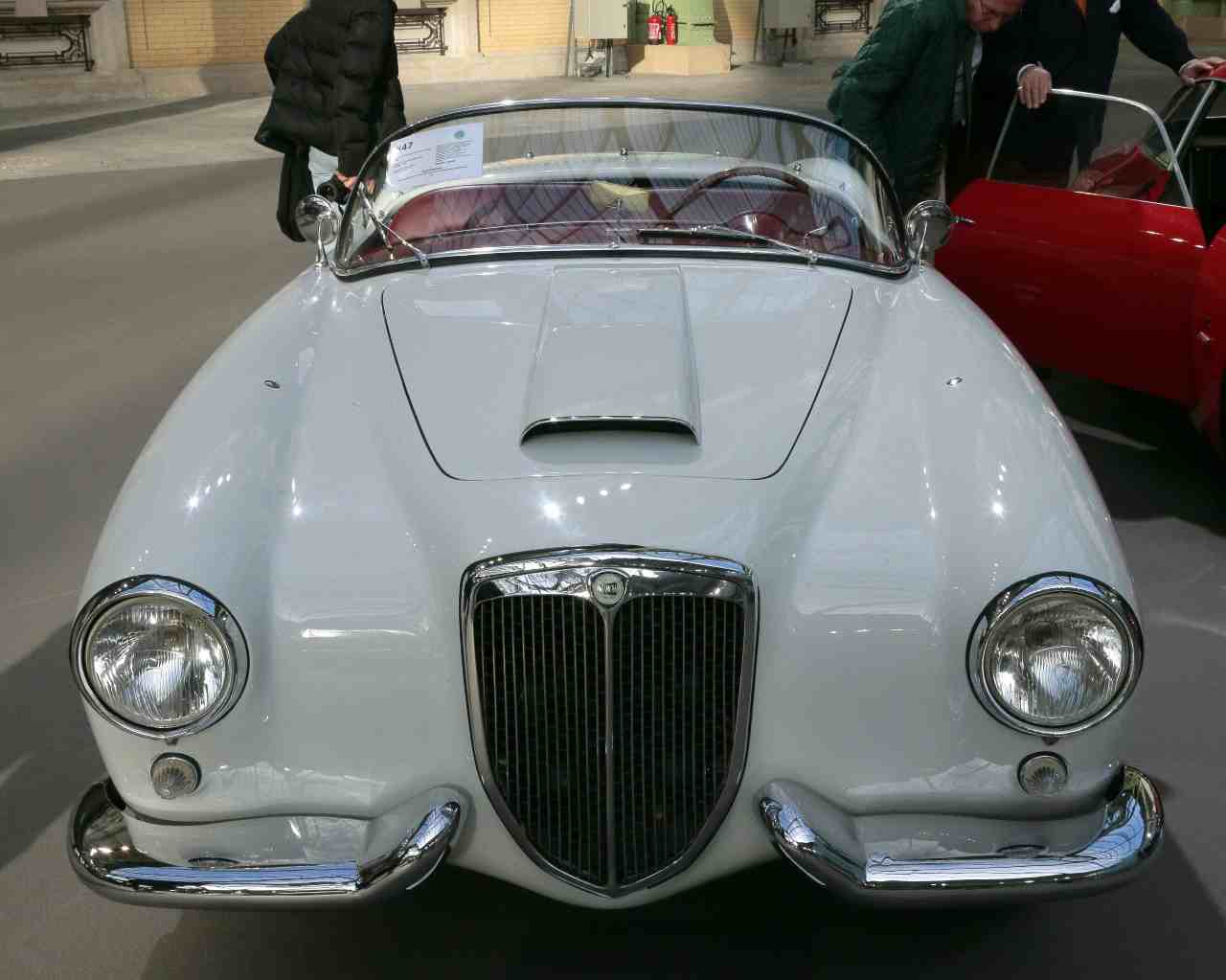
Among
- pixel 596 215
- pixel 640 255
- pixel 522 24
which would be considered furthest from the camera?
pixel 522 24

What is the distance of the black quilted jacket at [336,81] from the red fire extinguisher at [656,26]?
57.0 ft

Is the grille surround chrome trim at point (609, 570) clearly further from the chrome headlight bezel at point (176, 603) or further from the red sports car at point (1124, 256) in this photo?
the red sports car at point (1124, 256)

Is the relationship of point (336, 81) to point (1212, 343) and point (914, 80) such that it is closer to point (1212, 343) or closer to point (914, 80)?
point (914, 80)

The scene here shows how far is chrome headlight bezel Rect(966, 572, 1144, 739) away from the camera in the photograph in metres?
2.14

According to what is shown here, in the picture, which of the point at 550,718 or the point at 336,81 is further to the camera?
the point at 336,81

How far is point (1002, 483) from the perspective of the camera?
2355mm

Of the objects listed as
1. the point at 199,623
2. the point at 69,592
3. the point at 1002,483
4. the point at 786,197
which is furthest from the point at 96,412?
the point at 1002,483

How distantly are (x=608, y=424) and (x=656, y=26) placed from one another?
21654mm

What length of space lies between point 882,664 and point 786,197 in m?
1.65

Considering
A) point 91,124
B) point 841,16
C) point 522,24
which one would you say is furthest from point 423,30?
point 841,16

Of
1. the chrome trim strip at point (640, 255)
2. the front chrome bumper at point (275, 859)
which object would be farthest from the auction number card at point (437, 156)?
the front chrome bumper at point (275, 859)

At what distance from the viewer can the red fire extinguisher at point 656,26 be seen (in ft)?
74.5

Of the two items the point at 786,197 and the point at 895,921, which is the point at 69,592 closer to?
the point at 786,197

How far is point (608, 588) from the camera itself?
2.11m
